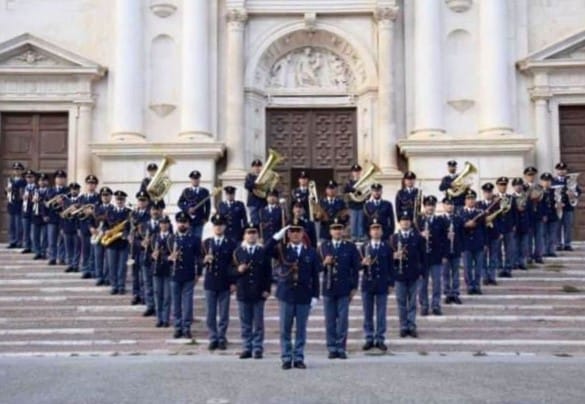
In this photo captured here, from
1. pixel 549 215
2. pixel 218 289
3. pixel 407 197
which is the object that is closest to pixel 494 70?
pixel 549 215

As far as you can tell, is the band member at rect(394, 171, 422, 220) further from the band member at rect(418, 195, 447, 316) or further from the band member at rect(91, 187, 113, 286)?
the band member at rect(91, 187, 113, 286)

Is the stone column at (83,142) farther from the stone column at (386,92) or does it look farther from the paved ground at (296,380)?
the paved ground at (296,380)

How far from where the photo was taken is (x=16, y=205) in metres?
19.0

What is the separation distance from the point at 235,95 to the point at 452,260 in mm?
8533

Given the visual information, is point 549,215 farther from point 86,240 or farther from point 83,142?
point 83,142

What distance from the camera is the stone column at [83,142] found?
870 inches

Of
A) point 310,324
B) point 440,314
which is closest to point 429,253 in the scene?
point 440,314

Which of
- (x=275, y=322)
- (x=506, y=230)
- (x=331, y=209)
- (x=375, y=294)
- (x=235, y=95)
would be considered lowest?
(x=275, y=322)

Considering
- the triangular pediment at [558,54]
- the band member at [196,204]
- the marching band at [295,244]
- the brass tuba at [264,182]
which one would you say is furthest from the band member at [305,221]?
the triangular pediment at [558,54]

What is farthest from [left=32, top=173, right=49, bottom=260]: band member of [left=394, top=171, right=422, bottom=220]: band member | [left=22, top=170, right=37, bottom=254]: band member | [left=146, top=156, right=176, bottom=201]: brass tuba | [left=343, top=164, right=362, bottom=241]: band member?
[left=394, top=171, right=422, bottom=220]: band member

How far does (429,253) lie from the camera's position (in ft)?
49.2

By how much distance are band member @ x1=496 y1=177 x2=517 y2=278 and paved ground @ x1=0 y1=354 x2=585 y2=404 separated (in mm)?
4509

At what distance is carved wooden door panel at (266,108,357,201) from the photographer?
74.5 feet

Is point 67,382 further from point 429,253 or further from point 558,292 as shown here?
point 558,292
